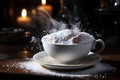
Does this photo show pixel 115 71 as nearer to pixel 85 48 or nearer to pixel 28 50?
pixel 85 48

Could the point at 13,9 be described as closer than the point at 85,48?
No

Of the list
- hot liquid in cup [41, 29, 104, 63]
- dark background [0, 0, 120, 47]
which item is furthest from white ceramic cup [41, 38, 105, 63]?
dark background [0, 0, 120, 47]

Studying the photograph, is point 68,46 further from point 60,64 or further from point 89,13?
point 89,13

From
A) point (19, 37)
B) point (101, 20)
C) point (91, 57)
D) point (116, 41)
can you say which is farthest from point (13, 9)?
point (91, 57)

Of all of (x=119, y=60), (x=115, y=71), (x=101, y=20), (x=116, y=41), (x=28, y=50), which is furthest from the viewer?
(x=101, y=20)

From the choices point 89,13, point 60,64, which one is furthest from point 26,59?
point 89,13

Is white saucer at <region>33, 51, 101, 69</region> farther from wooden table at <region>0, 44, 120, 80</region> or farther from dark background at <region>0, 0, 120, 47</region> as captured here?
dark background at <region>0, 0, 120, 47</region>
